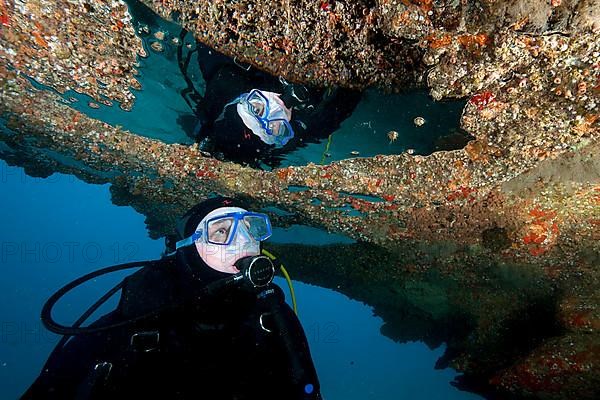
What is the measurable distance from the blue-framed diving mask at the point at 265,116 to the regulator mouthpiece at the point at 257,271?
5.11ft

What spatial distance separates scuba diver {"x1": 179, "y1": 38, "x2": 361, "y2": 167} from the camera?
4137 mm

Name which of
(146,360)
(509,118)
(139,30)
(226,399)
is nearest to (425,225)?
(509,118)

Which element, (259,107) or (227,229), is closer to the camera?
(259,107)

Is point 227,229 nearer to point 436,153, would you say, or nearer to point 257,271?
point 257,271

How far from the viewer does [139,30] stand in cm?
409

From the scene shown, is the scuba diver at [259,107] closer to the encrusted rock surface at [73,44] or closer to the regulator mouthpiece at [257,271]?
the encrusted rock surface at [73,44]

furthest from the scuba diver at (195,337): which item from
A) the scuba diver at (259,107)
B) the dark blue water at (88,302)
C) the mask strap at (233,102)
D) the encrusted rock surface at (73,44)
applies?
the dark blue water at (88,302)

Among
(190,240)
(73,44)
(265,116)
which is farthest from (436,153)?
(73,44)

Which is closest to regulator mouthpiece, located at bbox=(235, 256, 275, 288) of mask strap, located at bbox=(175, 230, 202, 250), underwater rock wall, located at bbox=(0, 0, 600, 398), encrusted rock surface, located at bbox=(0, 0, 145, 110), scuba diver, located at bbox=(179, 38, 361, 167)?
mask strap, located at bbox=(175, 230, 202, 250)

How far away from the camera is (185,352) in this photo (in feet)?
14.4

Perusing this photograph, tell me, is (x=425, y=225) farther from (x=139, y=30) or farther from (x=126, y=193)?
(x=126, y=193)

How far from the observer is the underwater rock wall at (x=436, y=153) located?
9.50 ft

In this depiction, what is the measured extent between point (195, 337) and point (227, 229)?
4.84 feet

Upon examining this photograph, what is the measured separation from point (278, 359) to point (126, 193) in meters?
7.09
